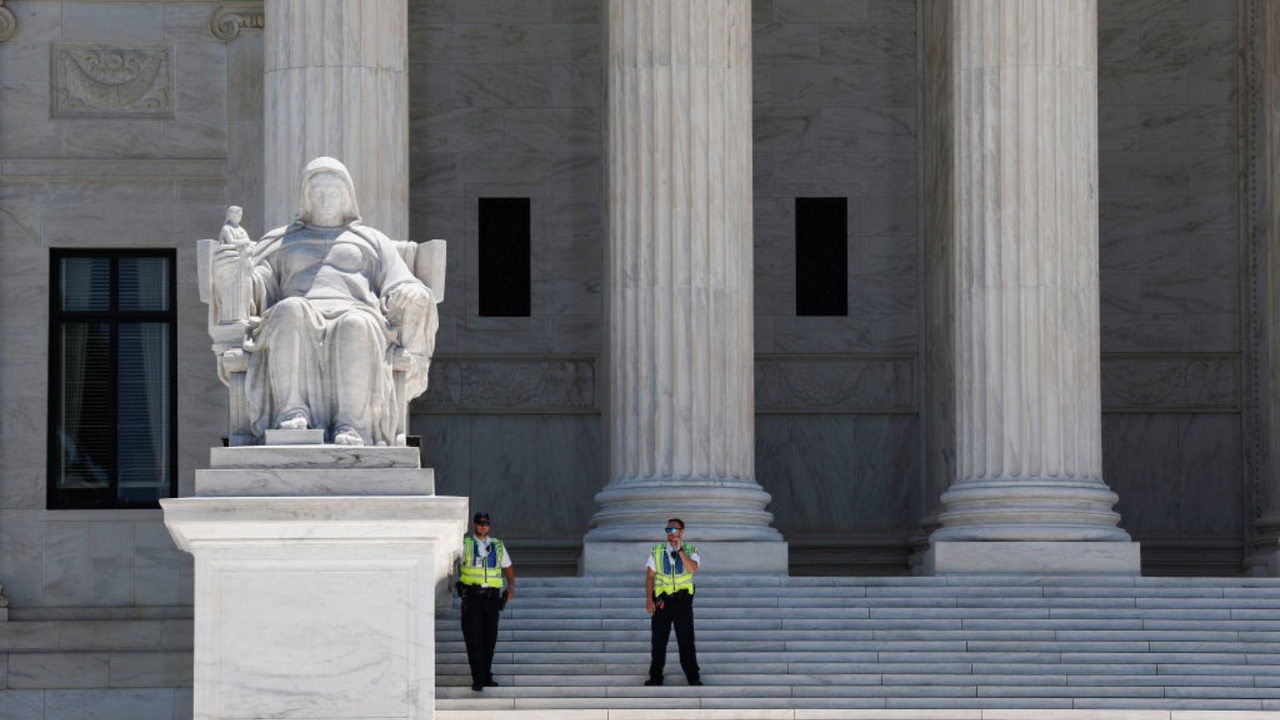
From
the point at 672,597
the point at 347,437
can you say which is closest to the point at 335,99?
the point at 672,597

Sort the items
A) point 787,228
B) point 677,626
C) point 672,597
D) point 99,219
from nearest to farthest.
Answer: point 672,597
point 677,626
point 99,219
point 787,228

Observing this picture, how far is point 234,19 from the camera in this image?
4631cm

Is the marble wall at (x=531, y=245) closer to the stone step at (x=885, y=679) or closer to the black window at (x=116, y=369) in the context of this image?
the black window at (x=116, y=369)

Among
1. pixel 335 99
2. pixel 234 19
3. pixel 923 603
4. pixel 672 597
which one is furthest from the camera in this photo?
pixel 234 19

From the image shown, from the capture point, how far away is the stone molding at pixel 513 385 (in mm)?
47562

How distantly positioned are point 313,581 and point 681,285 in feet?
45.2

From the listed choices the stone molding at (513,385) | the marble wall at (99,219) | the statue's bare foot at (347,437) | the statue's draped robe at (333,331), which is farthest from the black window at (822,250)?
the statue's bare foot at (347,437)

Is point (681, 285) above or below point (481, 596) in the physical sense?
above

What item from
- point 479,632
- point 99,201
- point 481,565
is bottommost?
point 479,632

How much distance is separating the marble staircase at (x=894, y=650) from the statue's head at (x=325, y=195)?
646cm

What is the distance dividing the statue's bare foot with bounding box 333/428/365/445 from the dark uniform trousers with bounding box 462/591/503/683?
674 centimetres

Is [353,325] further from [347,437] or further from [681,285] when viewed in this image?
[681,285]

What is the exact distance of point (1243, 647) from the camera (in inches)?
1396

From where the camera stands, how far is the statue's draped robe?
89.6 feet
